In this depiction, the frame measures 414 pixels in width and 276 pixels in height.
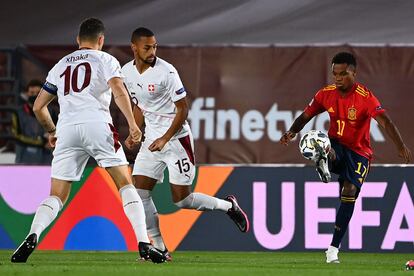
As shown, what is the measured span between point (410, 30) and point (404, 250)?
10.4ft

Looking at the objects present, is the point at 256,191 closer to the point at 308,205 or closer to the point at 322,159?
the point at 308,205

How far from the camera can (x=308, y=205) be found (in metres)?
12.3

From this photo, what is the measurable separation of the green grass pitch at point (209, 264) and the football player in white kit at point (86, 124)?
435 millimetres

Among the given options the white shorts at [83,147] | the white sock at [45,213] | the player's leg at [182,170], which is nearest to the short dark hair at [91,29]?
the white shorts at [83,147]

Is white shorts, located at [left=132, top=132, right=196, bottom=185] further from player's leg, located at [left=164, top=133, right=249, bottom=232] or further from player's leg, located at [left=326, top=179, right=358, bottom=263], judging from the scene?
player's leg, located at [left=326, top=179, right=358, bottom=263]

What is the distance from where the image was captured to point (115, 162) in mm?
9078

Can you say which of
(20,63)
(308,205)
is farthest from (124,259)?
(20,63)

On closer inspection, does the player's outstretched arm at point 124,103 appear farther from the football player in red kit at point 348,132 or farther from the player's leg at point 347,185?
the player's leg at point 347,185

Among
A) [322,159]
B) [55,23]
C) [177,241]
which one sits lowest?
[177,241]

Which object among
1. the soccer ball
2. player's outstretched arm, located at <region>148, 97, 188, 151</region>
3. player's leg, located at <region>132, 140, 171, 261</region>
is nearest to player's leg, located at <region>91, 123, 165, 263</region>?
player's outstretched arm, located at <region>148, 97, 188, 151</region>

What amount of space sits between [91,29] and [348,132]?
234 centimetres

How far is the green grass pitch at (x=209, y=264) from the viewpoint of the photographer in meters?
8.46

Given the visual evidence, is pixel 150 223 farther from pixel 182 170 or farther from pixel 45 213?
pixel 45 213

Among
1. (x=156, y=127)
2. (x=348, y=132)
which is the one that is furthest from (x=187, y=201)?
(x=348, y=132)
